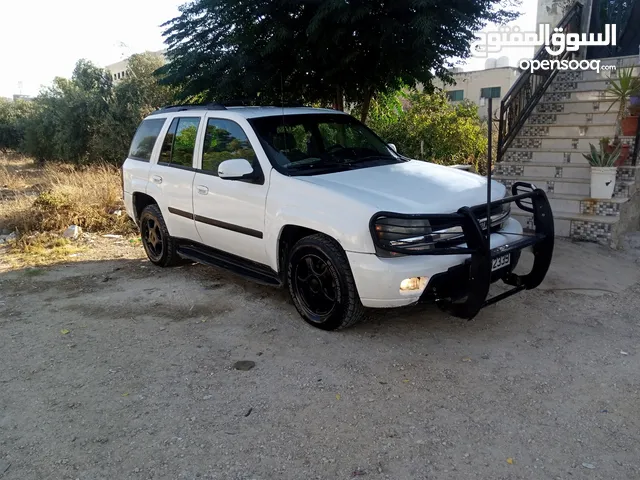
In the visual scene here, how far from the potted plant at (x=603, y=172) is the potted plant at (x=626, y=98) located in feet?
2.72

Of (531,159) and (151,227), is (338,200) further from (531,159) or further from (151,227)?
(531,159)

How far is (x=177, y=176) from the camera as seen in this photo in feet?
17.8

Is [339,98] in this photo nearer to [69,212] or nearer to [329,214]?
[329,214]

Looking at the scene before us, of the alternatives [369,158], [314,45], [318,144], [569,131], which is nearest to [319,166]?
[318,144]

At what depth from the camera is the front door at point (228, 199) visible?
14.8 feet

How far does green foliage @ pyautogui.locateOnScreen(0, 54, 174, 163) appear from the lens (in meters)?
17.0

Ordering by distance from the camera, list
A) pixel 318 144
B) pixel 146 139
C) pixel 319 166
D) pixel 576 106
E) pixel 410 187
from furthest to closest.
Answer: pixel 576 106 → pixel 146 139 → pixel 318 144 → pixel 319 166 → pixel 410 187

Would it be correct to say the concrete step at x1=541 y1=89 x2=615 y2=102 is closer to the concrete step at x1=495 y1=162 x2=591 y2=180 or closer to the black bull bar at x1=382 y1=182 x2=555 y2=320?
the concrete step at x1=495 y1=162 x2=591 y2=180

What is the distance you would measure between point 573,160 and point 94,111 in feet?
52.4

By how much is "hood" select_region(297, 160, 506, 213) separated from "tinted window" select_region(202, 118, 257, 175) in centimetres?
83

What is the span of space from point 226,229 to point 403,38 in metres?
3.28

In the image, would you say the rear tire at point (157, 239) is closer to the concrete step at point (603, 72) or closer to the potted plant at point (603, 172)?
the potted plant at point (603, 172)

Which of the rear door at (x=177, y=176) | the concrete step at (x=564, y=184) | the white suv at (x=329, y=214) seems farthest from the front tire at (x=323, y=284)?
the concrete step at (x=564, y=184)

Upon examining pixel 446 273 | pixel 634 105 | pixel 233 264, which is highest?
pixel 634 105
